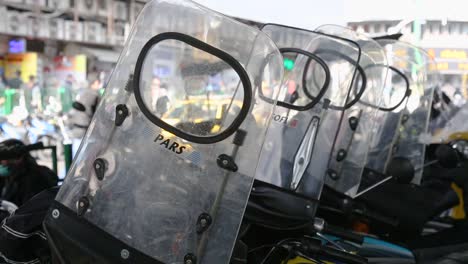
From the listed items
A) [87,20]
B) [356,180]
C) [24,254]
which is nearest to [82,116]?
[87,20]

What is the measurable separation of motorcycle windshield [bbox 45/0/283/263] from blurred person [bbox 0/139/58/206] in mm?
1297

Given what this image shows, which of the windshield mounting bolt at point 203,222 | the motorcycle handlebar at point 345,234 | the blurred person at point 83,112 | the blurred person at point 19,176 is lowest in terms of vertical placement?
the blurred person at point 83,112

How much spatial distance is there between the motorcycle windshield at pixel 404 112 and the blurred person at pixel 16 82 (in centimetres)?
698

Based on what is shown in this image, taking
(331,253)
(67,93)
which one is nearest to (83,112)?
(67,93)

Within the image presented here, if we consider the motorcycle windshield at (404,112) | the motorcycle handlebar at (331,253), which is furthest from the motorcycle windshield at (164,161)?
the motorcycle windshield at (404,112)

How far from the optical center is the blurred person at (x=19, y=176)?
2736mm

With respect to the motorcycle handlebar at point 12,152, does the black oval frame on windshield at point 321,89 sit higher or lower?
higher

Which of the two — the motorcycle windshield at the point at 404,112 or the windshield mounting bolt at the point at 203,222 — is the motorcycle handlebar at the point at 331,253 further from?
the motorcycle windshield at the point at 404,112

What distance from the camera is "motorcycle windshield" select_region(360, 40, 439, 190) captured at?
3.96m

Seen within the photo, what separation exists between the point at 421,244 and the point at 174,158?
1.96 m

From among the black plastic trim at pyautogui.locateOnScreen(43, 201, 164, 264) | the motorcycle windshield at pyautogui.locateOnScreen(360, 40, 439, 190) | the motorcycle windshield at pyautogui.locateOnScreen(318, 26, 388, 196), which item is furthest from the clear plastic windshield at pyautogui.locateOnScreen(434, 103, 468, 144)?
the black plastic trim at pyautogui.locateOnScreen(43, 201, 164, 264)

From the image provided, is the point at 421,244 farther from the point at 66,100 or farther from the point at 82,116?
the point at 66,100

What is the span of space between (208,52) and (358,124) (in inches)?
68.9

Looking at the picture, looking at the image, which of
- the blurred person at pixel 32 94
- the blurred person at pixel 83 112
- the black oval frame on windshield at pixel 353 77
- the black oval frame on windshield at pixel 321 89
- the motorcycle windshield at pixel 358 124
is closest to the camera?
the black oval frame on windshield at pixel 321 89
